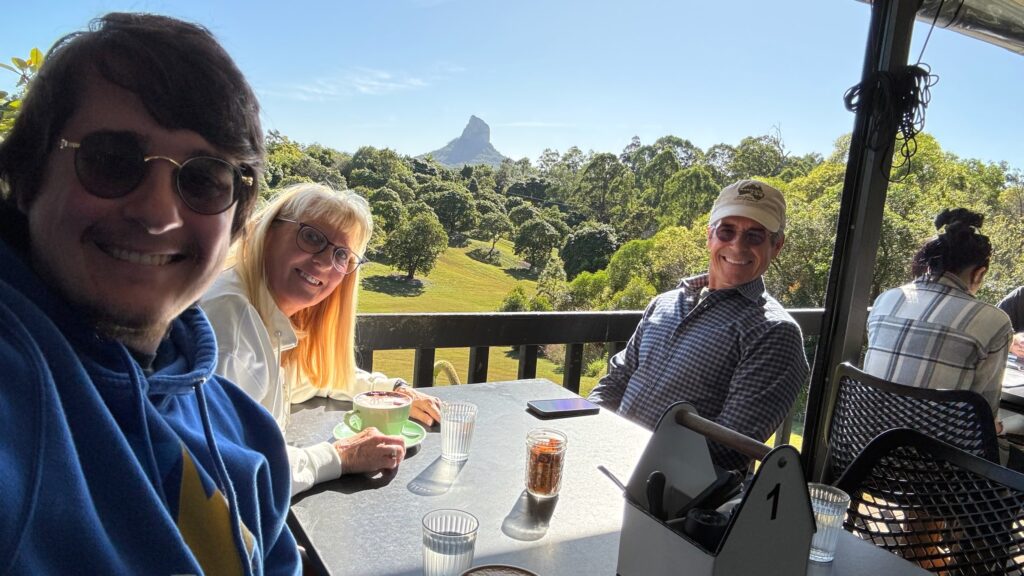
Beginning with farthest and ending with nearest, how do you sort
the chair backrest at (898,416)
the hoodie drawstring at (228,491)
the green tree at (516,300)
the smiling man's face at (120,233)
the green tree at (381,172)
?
the green tree at (516,300), the green tree at (381,172), the chair backrest at (898,416), the hoodie drawstring at (228,491), the smiling man's face at (120,233)

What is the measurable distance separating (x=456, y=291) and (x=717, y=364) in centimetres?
236

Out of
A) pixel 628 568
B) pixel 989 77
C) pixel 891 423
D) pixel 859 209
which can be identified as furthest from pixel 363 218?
pixel 989 77

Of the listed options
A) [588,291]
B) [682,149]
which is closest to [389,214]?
[588,291]

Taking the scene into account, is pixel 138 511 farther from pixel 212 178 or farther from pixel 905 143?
pixel 905 143

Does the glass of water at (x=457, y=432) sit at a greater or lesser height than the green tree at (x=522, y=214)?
lesser

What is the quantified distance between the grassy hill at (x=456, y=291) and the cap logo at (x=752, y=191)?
1.35 metres

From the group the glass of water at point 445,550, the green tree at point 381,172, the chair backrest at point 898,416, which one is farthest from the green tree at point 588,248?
the glass of water at point 445,550

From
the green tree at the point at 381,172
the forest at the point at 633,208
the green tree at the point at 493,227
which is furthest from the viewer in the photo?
the green tree at the point at 493,227

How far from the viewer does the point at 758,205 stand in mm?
2342

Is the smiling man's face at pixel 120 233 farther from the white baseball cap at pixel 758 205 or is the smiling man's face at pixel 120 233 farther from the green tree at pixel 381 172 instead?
the green tree at pixel 381 172

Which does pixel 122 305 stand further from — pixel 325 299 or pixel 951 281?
pixel 951 281

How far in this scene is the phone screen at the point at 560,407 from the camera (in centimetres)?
183

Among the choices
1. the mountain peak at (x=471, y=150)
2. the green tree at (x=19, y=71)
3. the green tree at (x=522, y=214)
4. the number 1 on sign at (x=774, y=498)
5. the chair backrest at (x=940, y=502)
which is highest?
the mountain peak at (x=471, y=150)

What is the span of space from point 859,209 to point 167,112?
3.35 meters
